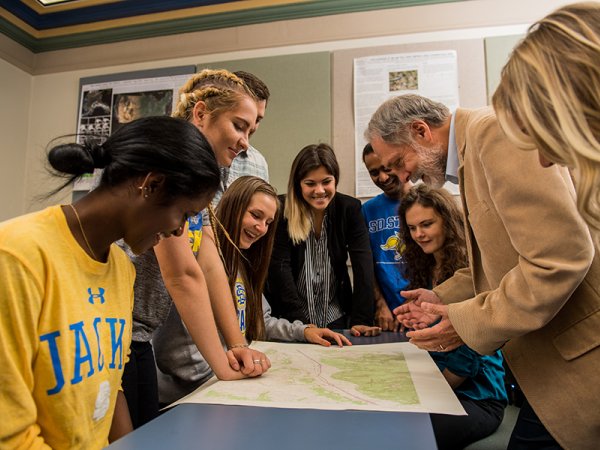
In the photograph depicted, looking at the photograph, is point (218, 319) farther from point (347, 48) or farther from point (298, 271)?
point (347, 48)

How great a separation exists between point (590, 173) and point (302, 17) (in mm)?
2735

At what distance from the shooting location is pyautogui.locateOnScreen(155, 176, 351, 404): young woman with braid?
116 cm

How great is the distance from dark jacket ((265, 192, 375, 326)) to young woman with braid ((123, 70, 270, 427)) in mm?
735

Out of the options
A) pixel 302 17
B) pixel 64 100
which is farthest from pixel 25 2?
pixel 302 17

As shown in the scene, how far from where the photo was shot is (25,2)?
121 inches

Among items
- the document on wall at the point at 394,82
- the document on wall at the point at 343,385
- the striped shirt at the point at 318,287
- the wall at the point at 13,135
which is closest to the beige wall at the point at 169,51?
the wall at the point at 13,135

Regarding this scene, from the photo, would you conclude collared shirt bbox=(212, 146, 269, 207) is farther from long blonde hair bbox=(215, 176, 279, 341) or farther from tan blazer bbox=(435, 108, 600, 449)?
tan blazer bbox=(435, 108, 600, 449)

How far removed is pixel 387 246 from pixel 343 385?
147 centimetres

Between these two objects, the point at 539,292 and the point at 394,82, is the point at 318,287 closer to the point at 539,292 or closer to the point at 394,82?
the point at 539,292

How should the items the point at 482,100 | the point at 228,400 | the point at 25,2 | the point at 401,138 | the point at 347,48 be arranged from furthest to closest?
→ the point at 25,2 → the point at 347,48 → the point at 482,100 → the point at 401,138 → the point at 228,400

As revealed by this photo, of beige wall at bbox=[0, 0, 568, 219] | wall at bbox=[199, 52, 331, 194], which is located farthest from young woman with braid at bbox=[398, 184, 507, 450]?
beige wall at bbox=[0, 0, 568, 219]

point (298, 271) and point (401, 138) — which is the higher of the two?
point (401, 138)

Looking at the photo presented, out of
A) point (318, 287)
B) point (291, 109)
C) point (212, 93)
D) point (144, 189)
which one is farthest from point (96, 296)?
point (291, 109)

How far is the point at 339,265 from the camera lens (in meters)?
2.05
